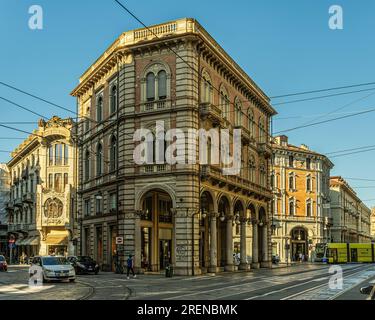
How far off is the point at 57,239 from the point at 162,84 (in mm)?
33312

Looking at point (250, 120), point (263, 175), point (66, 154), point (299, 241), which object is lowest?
point (299, 241)

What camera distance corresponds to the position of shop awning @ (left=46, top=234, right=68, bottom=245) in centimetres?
6638

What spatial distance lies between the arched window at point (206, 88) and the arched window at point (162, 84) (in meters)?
3.00

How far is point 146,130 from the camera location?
39.8 meters

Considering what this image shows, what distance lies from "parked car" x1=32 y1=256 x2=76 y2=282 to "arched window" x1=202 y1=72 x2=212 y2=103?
52.8ft

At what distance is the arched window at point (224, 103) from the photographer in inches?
1781

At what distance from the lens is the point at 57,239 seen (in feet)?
219

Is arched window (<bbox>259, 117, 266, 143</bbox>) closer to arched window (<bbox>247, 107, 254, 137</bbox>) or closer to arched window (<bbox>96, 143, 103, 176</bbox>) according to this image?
arched window (<bbox>247, 107, 254, 137</bbox>)

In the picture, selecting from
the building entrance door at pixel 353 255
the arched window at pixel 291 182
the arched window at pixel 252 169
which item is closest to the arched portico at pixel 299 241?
the arched window at pixel 291 182

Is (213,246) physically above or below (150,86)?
below

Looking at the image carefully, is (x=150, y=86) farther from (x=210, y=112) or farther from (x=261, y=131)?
(x=261, y=131)

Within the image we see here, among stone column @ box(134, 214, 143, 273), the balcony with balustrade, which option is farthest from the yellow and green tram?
stone column @ box(134, 214, 143, 273)

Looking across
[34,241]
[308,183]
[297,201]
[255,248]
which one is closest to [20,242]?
[34,241]
